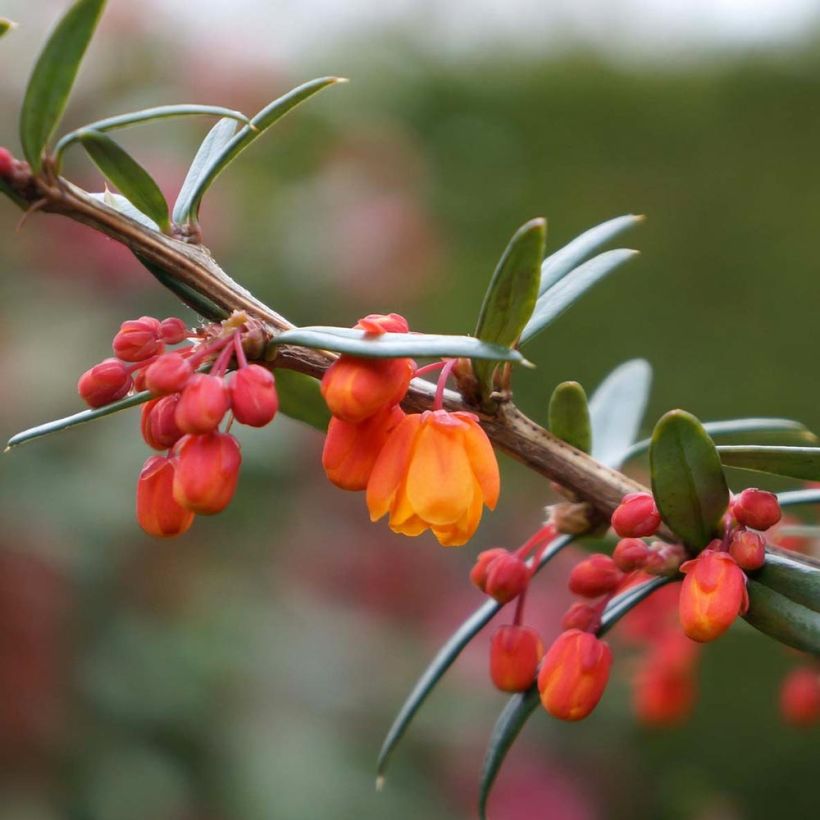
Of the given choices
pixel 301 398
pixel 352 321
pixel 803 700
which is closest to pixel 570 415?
pixel 301 398

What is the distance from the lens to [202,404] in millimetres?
609

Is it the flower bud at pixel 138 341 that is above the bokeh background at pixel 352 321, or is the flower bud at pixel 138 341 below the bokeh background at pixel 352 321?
above

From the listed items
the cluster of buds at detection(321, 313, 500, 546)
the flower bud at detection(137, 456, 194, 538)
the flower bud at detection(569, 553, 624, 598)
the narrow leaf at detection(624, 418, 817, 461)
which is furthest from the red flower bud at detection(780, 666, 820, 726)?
the flower bud at detection(137, 456, 194, 538)

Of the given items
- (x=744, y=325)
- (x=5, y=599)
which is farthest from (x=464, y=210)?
(x=5, y=599)

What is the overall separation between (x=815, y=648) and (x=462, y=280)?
4004mm

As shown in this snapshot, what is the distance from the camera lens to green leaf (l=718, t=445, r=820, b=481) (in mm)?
631

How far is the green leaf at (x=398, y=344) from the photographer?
56cm

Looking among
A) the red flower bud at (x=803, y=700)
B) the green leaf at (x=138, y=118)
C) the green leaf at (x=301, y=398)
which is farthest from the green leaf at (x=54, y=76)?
the red flower bud at (x=803, y=700)

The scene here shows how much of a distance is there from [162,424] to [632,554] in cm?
30

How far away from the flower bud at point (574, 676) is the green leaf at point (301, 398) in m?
0.23

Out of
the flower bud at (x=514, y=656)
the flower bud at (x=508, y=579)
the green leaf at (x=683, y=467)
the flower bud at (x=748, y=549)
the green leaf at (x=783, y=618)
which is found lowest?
the flower bud at (x=514, y=656)

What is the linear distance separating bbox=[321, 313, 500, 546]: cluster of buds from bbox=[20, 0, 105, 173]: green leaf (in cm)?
21

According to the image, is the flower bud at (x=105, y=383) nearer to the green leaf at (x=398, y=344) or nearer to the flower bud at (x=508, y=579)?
the green leaf at (x=398, y=344)

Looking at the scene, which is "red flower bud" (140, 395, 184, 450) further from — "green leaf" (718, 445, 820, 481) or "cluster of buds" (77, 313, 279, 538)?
"green leaf" (718, 445, 820, 481)
